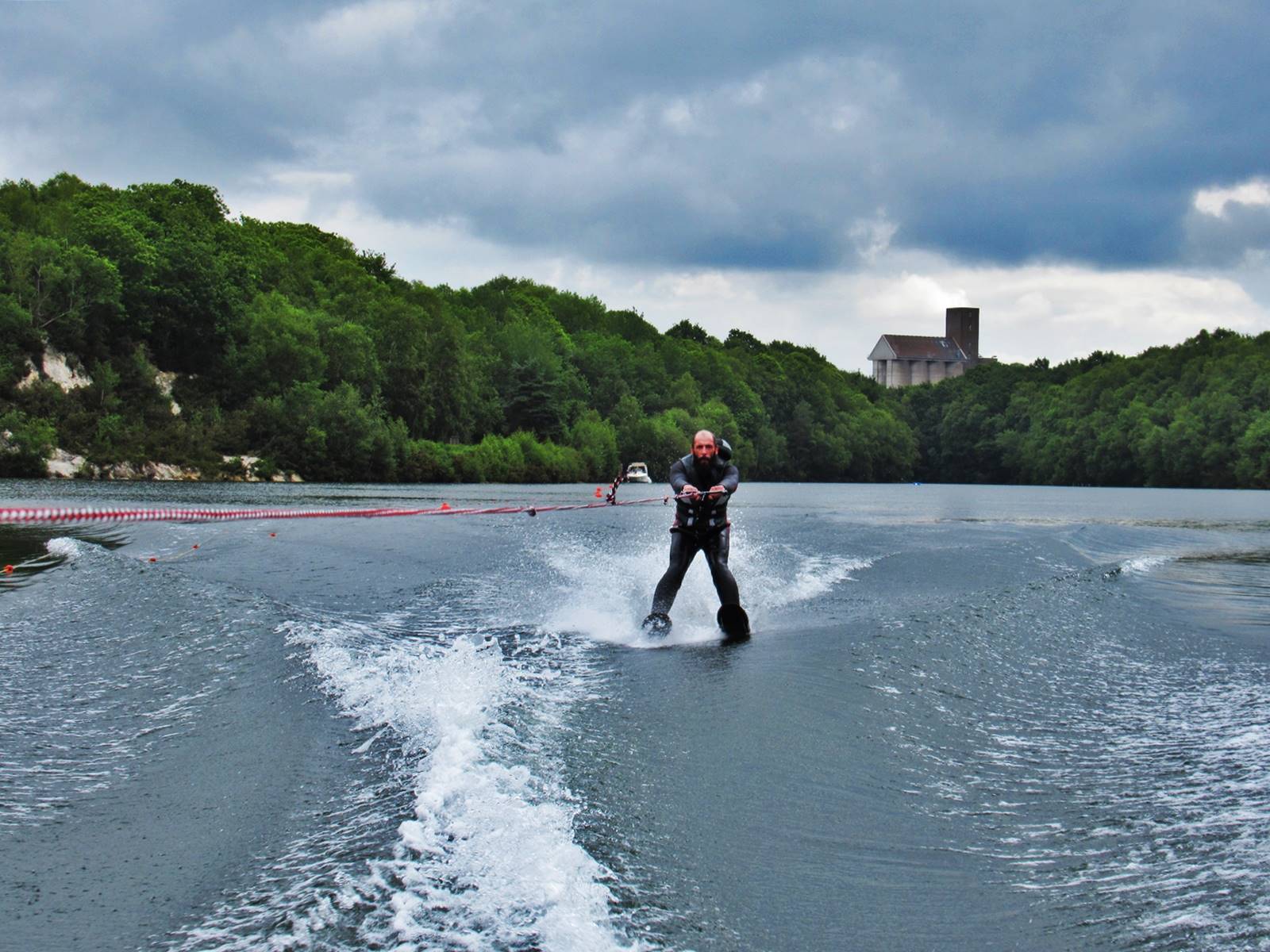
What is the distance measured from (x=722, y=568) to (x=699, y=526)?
47 cm

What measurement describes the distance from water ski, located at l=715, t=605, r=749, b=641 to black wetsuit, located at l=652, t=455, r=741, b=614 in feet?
0.21

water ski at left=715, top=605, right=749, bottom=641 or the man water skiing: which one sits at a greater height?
the man water skiing

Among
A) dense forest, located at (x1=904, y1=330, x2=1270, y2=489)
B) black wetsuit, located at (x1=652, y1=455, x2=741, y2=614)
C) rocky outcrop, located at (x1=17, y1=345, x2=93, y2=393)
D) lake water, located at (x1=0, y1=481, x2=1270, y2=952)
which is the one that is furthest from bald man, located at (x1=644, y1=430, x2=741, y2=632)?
dense forest, located at (x1=904, y1=330, x2=1270, y2=489)

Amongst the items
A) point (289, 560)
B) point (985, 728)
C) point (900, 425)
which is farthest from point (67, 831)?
point (900, 425)

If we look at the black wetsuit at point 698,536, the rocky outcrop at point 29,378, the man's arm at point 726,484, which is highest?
the rocky outcrop at point 29,378

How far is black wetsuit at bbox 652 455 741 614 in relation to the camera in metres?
10.9

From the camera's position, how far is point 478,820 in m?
4.96

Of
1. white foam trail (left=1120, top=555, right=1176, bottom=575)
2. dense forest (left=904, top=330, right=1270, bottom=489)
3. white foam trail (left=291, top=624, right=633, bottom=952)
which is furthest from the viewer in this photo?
dense forest (left=904, top=330, right=1270, bottom=489)

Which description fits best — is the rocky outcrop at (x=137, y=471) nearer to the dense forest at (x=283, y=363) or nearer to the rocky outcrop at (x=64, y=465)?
the rocky outcrop at (x=64, y=465)

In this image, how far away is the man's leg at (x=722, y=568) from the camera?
35.5ft

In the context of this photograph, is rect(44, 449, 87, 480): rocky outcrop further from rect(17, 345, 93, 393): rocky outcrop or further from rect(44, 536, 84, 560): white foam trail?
rect(44, 536, 84, 560): white foam trail

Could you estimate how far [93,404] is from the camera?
182ft

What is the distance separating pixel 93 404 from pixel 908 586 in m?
50.2

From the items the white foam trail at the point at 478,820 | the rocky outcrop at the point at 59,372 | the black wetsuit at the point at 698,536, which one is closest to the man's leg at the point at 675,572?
the black wetsuit at the point at 698,536
